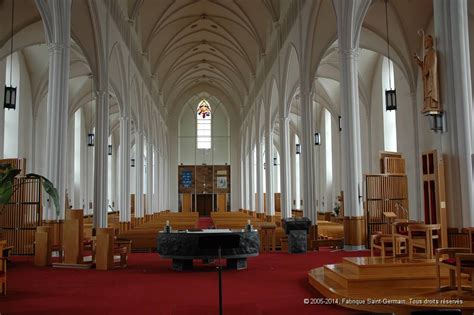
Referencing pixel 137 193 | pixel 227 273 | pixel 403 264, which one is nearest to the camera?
pixel 403 264

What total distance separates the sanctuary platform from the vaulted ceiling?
15.9 meters

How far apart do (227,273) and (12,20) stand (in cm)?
1056

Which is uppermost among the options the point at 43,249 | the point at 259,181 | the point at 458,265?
the point at 259,181

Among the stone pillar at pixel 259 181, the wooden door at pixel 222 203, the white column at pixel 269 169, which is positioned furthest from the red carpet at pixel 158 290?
the wooden door at pixel 222 203

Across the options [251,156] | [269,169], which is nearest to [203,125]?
[251,156]

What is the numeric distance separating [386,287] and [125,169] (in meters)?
15.8

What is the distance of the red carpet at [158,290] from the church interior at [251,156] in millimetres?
46

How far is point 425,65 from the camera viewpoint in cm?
733

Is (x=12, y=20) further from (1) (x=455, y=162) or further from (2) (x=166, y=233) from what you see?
(1) (x=455, y=162)

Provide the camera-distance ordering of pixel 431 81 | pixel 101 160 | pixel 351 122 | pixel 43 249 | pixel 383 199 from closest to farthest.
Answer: pixel 431 81 < pixel 43 249 < pixel 351 122 < pixel 383 199 < pixel 101 160

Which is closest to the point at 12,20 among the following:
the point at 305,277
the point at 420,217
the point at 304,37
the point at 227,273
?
the point at 304,37

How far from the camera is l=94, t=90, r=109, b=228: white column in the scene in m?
15.6

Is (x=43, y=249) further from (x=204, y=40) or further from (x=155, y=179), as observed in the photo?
(x=155, y=179)

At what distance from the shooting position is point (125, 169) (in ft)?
67.8
